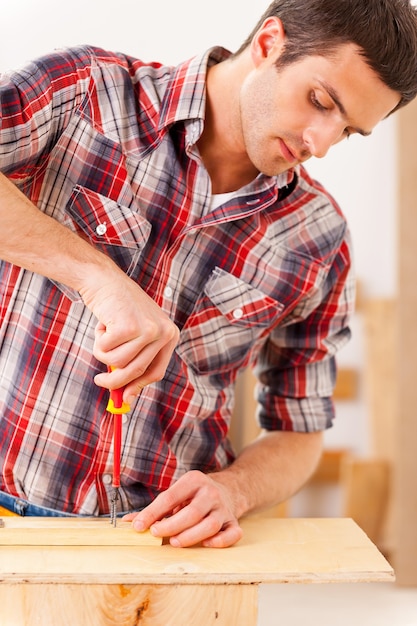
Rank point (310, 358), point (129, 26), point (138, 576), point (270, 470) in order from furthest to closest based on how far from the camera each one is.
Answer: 1. point (129, 26)
2. point (310, 358)
3. point (270, 470)
4. point (138, 576)

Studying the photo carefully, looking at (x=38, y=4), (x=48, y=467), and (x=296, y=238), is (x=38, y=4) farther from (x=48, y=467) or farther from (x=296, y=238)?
(x=48, y=467)

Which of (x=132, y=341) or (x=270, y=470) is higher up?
(x=132, y=341)

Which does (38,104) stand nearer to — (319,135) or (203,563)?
(319,135)

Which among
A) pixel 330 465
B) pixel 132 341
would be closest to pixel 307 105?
pixel 132 341

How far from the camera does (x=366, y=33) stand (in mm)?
1301

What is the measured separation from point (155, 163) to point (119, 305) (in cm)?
36

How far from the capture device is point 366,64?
132 cm

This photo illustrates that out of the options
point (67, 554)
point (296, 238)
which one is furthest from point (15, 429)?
point (296, 238)

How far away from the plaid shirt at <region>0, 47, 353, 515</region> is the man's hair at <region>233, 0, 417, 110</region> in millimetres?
186

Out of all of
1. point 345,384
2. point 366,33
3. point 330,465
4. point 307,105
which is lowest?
point 330,465

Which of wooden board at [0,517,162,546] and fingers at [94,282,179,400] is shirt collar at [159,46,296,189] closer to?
fingers at [94,282,179,400]

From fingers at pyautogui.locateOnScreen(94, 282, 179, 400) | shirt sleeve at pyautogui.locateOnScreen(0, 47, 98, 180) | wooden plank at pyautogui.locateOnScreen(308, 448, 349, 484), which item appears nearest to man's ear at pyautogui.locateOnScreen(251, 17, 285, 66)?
shirt sleeve at pyautogui.locateOnScreen(0, 47, 98, 180)

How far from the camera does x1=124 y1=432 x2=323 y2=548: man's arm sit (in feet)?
3.98

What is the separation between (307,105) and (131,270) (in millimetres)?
413
